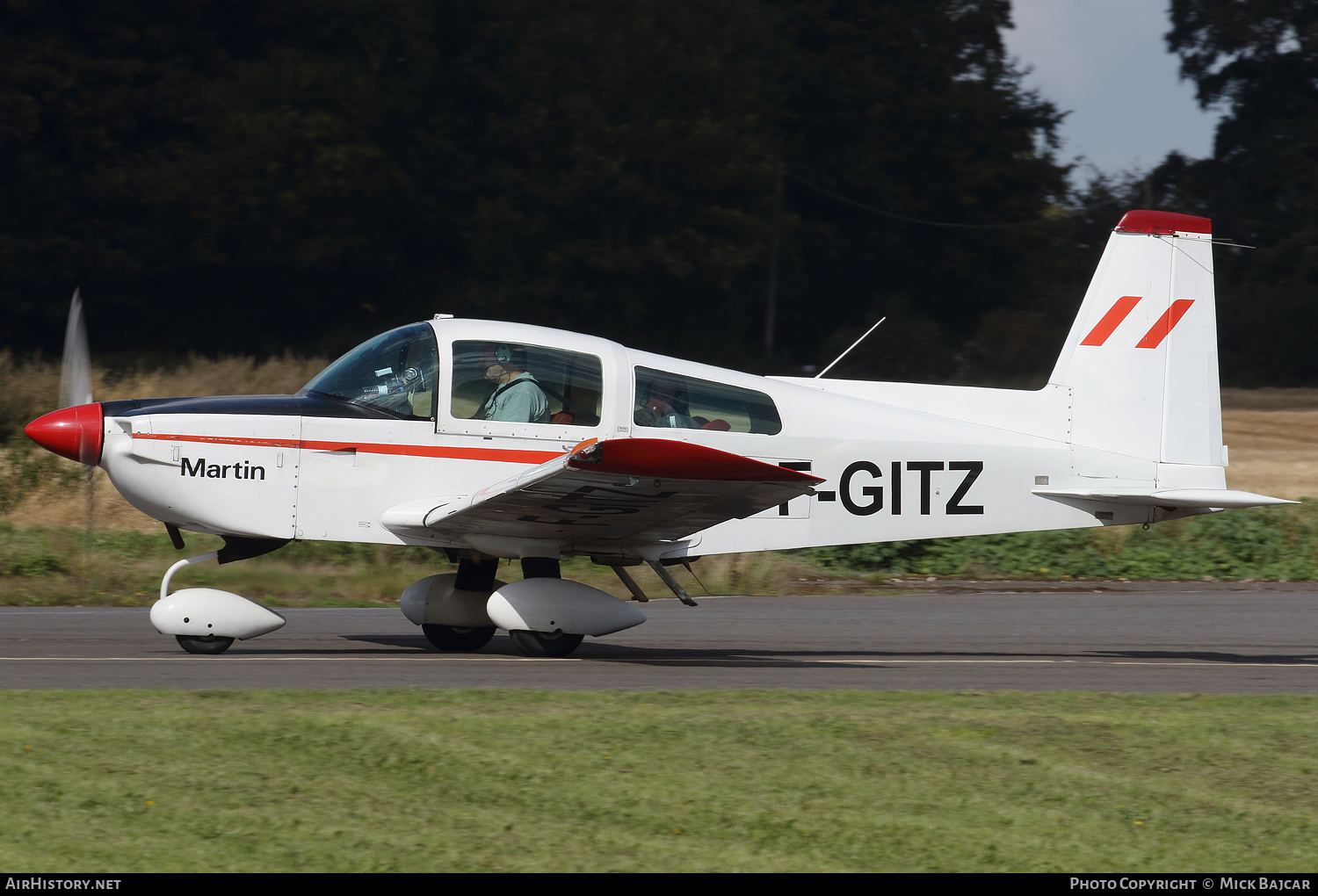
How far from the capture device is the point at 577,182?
36.6 meters

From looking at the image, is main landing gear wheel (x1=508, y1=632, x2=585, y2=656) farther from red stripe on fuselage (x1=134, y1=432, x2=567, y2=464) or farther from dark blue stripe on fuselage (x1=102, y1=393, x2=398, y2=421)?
dark blue stripe on fuselage (x1=102, y1=393, x2=398, y2=421)

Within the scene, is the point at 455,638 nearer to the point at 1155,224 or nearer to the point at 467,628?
the point at 467,628

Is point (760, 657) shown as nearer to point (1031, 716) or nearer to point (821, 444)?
→ point (821, 444)

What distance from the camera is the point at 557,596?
8.31m

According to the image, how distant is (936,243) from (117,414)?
36.3m

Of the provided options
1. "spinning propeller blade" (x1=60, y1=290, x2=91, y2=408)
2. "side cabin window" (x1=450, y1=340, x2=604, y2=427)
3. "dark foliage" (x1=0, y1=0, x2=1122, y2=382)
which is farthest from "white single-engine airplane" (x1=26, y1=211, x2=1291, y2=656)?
"dark foliage" (x1=0, y1=0, x2=1122, y2=382)

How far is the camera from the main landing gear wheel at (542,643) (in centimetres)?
850

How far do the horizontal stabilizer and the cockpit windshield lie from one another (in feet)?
13.2

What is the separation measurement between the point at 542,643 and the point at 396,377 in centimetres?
189

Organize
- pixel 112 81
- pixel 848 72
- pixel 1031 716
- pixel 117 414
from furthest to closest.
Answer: pixel 848 72 → pixel 112 81 → pixel 117 414 → pixel 1031 716

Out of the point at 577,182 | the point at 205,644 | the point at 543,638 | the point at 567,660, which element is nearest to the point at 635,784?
the point at 543,638

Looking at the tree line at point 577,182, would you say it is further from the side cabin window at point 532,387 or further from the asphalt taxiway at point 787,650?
the side cabin window at point 532,387
